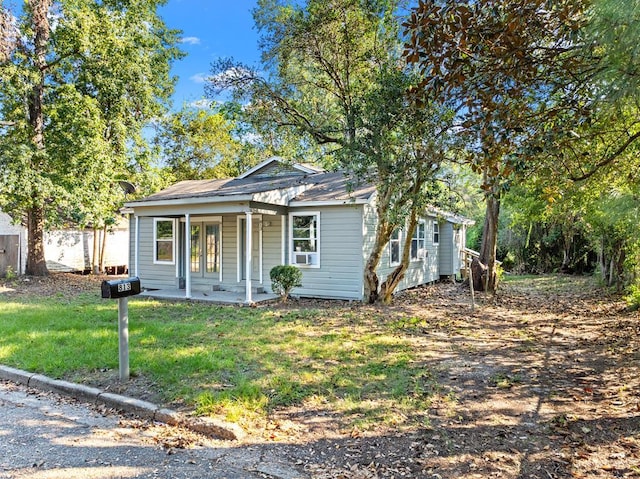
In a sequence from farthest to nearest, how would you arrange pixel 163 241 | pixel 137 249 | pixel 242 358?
pixel 163 241 < pixel 137 249 < pixel 242 358

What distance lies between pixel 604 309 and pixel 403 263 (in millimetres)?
4890

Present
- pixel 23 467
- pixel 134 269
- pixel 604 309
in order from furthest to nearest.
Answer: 1. pixel 134 269
2. pixel 604 309
3. pixel 23 467

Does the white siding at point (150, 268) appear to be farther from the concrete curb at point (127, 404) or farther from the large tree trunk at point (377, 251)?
the concrete curb at point (127, 404)

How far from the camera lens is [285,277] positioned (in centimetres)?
1073

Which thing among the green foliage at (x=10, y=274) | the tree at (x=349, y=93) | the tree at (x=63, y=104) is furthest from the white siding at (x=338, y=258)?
the green foliage at (x=10, y=274)

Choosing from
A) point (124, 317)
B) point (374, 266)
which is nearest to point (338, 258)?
point (374, 266)

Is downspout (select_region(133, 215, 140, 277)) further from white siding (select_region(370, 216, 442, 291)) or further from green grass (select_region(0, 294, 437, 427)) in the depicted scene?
white siding (select_region(370, 216, 442, 291))

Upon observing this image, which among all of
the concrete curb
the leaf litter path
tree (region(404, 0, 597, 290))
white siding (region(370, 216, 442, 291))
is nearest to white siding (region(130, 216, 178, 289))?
white siding (region(370, 216, 442, 291))

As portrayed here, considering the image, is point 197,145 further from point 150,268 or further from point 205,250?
point 205,250

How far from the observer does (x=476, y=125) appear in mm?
4645

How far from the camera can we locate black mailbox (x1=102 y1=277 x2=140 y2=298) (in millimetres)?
4422

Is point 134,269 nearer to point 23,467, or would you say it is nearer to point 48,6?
point 48,6

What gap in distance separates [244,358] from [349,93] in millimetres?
5967

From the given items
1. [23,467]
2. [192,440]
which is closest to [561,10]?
[192,440]
